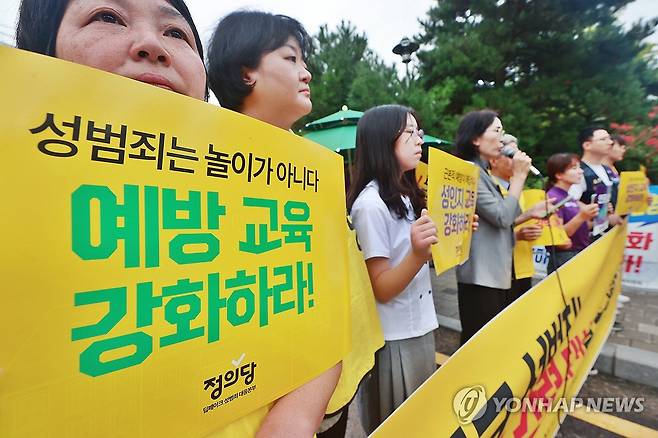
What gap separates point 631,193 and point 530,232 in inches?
73.6

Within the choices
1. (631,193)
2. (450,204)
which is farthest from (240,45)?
(631,193)

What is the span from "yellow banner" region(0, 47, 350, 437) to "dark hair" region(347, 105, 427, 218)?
2.68ft

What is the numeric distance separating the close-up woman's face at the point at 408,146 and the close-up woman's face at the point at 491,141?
80cm

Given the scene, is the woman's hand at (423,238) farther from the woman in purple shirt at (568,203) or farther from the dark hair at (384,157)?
the woman in purple shirt at (568,203)

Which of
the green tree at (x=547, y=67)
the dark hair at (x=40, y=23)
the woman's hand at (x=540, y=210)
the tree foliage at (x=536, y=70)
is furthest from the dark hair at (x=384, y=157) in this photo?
the green tree at (x=547, y=67)

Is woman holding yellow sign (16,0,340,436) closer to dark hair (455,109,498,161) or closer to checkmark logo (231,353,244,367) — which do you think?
checkmark logo (231,353,244,367)

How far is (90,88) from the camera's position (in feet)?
1.41

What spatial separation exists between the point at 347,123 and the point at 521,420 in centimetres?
449

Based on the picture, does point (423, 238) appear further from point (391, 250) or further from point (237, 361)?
point (237, 361)

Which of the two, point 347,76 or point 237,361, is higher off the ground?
point 347,76

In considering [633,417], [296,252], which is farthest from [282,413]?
[633,417]

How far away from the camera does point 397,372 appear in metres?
1.33

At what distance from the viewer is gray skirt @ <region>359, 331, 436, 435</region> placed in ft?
4.36

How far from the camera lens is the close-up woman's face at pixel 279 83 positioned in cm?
91
